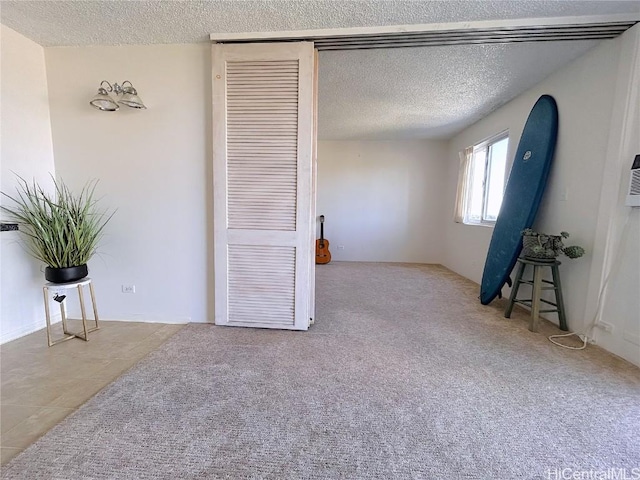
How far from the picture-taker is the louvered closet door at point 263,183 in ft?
7.04

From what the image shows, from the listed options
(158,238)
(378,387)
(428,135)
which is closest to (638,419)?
(378,387)

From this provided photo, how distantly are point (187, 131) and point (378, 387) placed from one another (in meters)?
2.44

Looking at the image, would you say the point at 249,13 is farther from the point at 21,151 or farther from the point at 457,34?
the point at 21,151

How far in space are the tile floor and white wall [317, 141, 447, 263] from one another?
3.83m

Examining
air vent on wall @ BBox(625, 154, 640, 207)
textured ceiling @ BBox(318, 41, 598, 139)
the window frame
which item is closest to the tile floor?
textured ceiling @ BBox(318, 41, 598, 139)

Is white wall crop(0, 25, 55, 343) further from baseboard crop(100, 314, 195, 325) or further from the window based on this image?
the window

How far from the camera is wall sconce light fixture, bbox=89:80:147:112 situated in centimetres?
212

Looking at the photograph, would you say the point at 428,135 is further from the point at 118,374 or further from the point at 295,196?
the point at 118,374

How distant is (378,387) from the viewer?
61.7 inches

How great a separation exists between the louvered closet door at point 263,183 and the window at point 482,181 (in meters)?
2.77

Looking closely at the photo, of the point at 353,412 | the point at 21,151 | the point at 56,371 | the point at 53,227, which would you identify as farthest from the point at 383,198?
the point at 56,371

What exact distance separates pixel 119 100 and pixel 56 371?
206cm

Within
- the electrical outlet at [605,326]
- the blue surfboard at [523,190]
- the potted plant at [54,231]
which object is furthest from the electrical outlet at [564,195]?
the potted plant at [54,231]

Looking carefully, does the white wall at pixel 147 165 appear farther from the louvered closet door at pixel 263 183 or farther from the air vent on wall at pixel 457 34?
the air vent on wall at pixel 457 34
